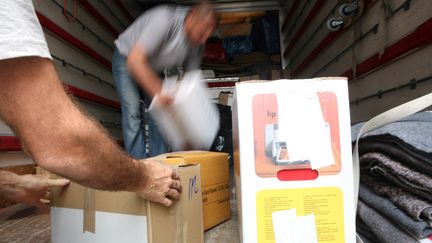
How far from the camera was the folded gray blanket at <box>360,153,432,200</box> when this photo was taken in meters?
0.71

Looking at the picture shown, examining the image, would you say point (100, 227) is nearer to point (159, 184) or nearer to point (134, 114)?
point (159, 184)

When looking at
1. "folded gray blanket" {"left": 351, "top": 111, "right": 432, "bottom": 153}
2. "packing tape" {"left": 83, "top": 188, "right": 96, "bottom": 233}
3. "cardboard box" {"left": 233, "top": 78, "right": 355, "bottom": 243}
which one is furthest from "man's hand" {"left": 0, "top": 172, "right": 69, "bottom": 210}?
"folded gray blanket" {"left": 351, "top": 111, "right": 432, "bottom": 153}

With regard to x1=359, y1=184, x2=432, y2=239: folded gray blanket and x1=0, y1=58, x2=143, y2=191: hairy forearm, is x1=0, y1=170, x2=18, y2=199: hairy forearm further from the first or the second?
x1=359, y1=184, x2=432, y2=239: folded gray blanket

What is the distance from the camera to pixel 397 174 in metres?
0.77

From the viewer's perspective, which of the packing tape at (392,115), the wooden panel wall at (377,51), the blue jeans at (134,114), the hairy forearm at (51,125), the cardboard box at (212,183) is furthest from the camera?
the blue jeans at (134,114)

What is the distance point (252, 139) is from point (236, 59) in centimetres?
380

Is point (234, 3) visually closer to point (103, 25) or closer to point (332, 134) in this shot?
point (103, 25)

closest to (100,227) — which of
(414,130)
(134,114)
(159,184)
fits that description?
(159,184)

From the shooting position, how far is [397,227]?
0.76 meters

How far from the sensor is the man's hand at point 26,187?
1.18 meters

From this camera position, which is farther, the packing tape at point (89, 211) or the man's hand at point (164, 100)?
the man's hand at point (164, 100)

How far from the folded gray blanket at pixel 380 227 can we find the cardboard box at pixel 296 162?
0.20ft

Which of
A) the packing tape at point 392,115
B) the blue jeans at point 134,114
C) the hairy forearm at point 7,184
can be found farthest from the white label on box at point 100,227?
the blue jeans at point 134,114

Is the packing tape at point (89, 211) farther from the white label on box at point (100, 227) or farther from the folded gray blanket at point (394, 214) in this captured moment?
the folded gray blanket at point (394, 214)
